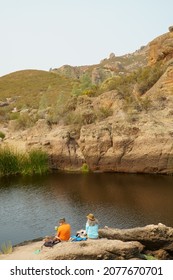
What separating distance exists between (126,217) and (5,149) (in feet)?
63.1

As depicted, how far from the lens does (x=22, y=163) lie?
40781mm

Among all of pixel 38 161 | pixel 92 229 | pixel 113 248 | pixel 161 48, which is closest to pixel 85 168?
pixel 38 161

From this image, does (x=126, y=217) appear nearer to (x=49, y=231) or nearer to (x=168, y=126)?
(x=49, y=231)

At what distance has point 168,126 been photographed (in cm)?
4209

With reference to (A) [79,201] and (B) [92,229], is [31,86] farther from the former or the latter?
(B) [92,229]

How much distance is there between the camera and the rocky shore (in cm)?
1561

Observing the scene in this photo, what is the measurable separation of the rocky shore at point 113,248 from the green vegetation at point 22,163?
836 inches

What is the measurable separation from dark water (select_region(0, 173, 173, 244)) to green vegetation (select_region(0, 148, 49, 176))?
1602 millimetres

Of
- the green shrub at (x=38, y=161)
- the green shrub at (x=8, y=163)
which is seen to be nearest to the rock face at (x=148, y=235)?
the green shrub at (x=38, y=161)

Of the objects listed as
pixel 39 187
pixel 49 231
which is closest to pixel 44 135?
pixel 39 187

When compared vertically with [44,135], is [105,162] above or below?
below

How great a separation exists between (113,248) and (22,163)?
25756mm

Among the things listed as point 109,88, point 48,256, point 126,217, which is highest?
point 109,88
